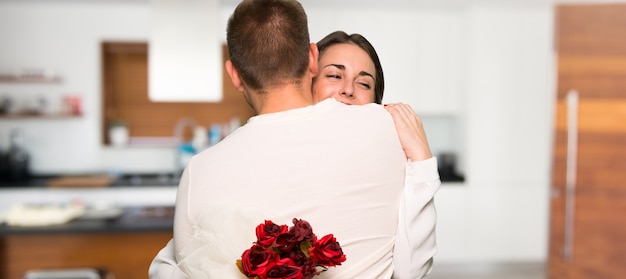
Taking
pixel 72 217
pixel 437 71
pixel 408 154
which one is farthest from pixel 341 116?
pixel 437 71

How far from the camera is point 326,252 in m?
0.78

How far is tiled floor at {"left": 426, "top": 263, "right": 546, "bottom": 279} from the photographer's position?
13.7ft

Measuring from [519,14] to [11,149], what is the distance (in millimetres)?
3637

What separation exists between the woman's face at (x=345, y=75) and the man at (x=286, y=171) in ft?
0.50

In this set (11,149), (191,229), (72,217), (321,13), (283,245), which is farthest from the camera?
(11,149)

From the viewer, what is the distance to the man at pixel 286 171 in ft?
2.87

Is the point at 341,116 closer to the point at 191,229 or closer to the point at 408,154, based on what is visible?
the point at 408,154

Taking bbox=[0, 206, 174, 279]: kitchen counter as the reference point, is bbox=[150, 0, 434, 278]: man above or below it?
above

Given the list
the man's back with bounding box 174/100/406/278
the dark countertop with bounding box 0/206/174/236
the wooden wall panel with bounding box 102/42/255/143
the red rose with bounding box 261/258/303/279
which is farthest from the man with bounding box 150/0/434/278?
the wooden wall panel with bounding box 102/42/255/143

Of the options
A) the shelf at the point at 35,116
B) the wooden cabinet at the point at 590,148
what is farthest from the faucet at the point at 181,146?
the wooden cabinet at the point at 590,148

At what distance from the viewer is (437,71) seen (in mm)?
4312

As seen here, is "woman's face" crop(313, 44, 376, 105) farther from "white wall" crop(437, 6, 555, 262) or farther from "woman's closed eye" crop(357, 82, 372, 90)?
"white wall" crop(437, 6, 555, 262)

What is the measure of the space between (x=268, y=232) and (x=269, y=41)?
0.28 metres

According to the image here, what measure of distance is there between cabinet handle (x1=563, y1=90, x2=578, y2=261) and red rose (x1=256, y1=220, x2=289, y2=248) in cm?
291
